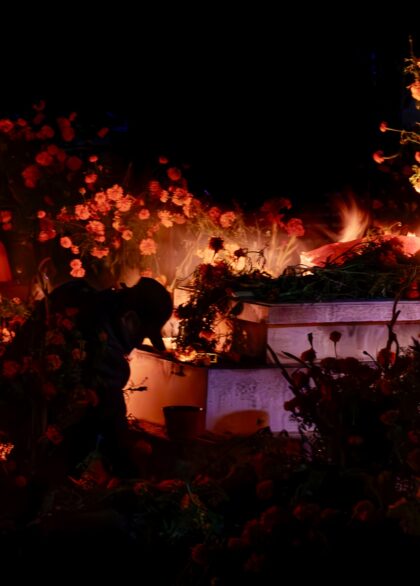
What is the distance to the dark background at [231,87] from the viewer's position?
11.8 meters

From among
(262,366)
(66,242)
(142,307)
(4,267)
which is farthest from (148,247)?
(142,307)

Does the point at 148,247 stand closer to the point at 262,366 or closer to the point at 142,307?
the point at 262,366

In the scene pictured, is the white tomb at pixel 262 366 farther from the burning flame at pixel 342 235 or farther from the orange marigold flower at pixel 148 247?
the orange marigold flower at pixel 148 247

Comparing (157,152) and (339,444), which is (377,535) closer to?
(339,444)

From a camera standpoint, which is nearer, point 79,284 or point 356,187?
point 79,284

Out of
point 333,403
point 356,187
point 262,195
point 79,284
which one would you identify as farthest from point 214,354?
point 356,187

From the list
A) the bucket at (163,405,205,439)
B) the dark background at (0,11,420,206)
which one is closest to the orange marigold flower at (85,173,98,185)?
the bucket at (163,405,205,439)

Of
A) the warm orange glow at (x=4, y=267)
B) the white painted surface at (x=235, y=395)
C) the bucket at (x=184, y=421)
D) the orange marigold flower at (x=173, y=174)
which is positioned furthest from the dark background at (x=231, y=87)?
the bucket at (x=184, y=421)

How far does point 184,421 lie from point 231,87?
694 cm

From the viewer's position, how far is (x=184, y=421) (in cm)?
663

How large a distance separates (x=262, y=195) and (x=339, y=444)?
29.1 ft

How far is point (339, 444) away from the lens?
4.05 meters

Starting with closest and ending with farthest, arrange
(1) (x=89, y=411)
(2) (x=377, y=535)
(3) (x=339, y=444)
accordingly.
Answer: (2) (x=377, y=535), (3) (x=339, y=444), (1) (x=89, y=411)

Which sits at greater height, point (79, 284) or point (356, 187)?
point (356, 187)
